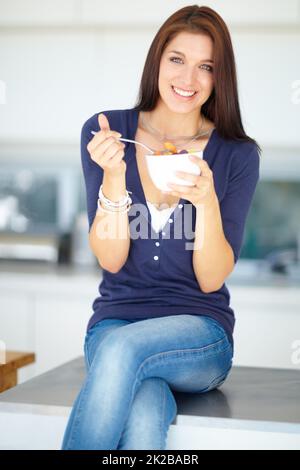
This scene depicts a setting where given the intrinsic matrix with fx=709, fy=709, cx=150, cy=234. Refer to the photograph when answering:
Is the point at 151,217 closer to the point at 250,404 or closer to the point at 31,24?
the point at 250,404

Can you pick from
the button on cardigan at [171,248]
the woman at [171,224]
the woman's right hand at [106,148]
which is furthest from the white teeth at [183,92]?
the woman's right hand at [106,148]

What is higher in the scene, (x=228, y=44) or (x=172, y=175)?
(x=228, y=44)

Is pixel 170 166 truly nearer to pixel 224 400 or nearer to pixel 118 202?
pixel 118 202

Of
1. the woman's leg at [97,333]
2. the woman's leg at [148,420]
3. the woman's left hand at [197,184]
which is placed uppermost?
the woman's left hand at [197,184]

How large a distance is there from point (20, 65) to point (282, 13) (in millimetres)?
1123

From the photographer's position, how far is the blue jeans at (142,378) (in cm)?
114

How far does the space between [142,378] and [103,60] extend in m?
2.03

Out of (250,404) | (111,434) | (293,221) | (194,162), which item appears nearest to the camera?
(111,434)

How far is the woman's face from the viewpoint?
1536 mm

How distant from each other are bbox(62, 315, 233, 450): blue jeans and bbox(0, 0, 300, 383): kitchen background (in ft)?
4.53

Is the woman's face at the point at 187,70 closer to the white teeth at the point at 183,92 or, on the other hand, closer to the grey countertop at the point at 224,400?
the white teeth at the point at 183,92

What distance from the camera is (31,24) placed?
2994 millimetres

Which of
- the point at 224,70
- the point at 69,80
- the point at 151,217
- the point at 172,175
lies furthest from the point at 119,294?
the point at 69,80

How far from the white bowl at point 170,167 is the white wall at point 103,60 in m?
1.71
